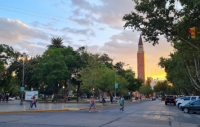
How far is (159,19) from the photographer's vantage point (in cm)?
1692

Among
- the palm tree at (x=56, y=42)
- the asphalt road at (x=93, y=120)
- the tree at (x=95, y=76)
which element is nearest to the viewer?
the asphalt road at (x=93, y=120)

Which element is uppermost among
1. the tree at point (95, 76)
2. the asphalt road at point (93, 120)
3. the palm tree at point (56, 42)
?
the palm tree at point (56, 42)

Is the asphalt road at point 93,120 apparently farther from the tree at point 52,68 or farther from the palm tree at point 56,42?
the palm tree at point 56,42

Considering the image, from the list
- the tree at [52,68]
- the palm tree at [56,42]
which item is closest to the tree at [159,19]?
the tree at [52,68]

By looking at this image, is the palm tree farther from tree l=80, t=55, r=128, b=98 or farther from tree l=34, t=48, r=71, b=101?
tree l=80, t=55, r=128, b=98

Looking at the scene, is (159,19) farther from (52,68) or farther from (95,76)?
(52,68)

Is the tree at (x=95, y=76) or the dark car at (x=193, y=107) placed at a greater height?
the tree at (x=95, y=76)

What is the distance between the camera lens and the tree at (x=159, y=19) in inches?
646

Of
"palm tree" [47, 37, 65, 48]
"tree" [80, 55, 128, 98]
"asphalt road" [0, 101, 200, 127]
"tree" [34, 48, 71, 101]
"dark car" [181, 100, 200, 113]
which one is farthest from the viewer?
"palm tree" [47, 37, 65, 48]

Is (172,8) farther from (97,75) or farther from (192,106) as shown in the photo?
(97,75)

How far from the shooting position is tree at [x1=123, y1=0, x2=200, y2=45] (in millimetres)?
16406

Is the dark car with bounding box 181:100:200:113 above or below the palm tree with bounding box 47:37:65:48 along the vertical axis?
below

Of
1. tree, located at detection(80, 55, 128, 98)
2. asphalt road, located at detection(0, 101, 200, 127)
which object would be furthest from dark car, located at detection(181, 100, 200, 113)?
tree, located at detection(80, 55, 128, 98)

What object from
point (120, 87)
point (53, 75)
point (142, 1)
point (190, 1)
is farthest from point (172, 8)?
point (120, 87)
